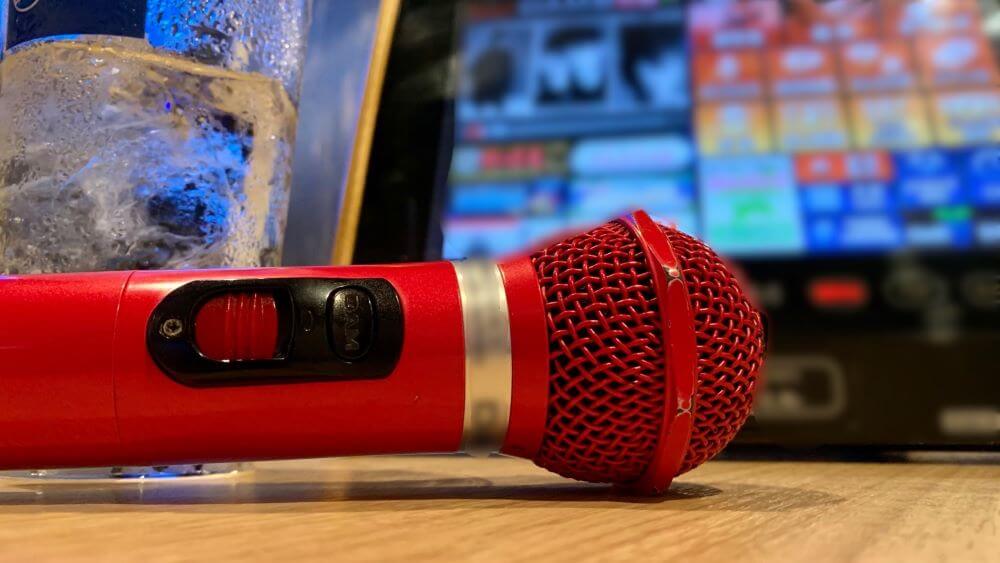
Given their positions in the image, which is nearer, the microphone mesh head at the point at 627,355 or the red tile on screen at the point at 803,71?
the microphone mesh head at the point at 627,355

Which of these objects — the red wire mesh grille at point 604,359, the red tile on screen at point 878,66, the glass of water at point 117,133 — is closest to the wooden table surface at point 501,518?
the red wire mesh grille at point 604,359

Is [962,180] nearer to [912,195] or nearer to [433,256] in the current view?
[912,195]

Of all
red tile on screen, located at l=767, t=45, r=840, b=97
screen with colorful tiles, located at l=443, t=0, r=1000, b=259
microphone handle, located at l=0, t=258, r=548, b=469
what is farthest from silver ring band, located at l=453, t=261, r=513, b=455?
red tile on screen, located at l=767, t=45, r=840, b=97

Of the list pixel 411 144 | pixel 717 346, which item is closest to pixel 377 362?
pixel 717 346

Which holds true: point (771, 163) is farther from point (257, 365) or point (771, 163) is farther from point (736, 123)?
point (257, 365)

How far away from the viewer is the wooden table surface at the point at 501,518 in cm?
29

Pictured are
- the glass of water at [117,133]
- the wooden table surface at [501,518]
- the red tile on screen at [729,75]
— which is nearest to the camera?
the wooden table surface at [501,518]

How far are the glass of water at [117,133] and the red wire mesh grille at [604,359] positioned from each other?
263 millimetres

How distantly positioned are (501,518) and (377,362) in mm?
103

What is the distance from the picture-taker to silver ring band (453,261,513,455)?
16.8 inches

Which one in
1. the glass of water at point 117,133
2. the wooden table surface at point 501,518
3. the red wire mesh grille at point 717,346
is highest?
the glass of water at point 117,133

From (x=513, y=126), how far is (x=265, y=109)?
27 cm

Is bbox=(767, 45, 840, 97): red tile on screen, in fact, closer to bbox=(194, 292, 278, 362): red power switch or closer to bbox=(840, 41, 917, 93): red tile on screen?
bbox=(840, 41, 917, 93): red tile on screen

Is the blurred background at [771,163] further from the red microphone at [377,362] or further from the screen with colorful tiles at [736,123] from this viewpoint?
the red microphone at [377,362]
